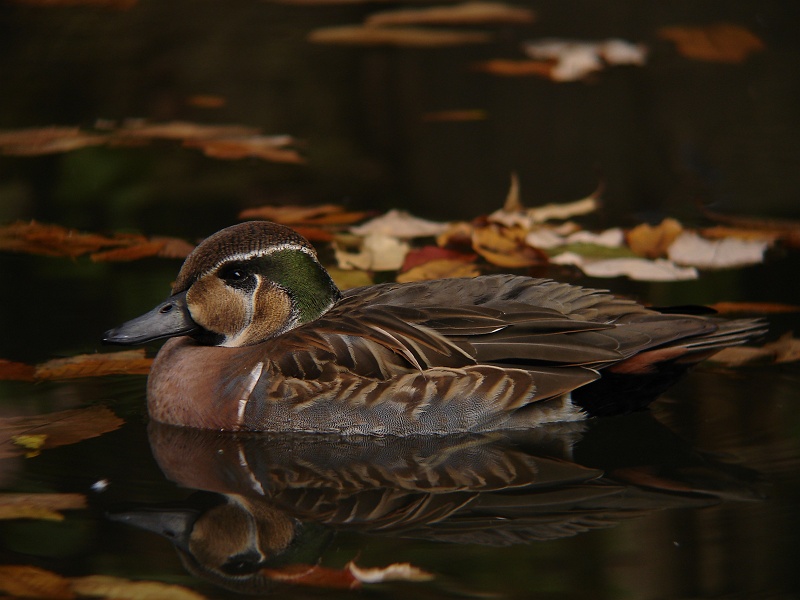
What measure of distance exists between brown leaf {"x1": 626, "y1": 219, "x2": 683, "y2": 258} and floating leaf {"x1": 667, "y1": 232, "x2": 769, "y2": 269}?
0.14ft

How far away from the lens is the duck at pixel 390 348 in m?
5.79

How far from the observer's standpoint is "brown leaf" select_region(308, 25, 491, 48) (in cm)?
1345

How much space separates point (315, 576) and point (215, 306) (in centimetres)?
204

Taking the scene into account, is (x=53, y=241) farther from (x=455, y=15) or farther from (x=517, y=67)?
(x=455, y=15)

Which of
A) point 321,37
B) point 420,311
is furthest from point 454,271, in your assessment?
point 321,37

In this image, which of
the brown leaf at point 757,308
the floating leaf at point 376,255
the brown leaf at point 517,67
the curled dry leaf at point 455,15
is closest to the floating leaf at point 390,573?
the brown leaf at point 757,308

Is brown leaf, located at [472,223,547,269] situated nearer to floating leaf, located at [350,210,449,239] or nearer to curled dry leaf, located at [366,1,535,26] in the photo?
floating leaf, located at [350,210,449,239]

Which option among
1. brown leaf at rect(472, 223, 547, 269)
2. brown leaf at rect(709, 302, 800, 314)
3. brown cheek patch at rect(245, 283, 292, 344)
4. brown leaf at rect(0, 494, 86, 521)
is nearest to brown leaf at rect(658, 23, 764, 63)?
brown leaf at rect(472, 223, 547, 269)

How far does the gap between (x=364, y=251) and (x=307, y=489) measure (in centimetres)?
312

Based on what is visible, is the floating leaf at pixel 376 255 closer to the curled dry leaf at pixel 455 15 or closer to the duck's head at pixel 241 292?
the duck's head at pixel 241 292

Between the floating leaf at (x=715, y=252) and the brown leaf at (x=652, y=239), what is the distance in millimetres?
43

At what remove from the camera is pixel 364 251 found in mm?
8164

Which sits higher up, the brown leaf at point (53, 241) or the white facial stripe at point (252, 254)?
the white facial stripe at point (252, 254)

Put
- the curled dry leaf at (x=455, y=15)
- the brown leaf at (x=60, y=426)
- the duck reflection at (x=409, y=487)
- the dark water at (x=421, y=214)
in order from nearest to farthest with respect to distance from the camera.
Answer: the dark water at (x=421, y=214), the duck reflection at (x=409, y=487), the brown leaf at (x=60, y=426), the curled dry leaf at (x=455, y=15)
